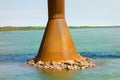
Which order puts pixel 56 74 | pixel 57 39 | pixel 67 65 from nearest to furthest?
1. pixel 56 74
2. pixel 67 65
3. pixel 57 39

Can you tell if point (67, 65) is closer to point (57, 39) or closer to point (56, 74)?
point (57, 39)

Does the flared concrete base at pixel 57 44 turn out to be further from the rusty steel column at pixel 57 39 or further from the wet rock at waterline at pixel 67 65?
the wet rock at waterline at pixel 67 65

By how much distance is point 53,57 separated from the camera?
96.5 feet

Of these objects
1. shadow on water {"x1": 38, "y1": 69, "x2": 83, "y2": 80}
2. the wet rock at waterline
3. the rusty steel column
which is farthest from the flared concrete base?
shadow on water {"x1": 38, "y1": 69, "x2": 83, "y2": 80}

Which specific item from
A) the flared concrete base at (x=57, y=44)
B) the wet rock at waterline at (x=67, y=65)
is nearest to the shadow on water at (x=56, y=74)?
the wet rock at waterline at (x=67, y=65)

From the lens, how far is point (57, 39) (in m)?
29.7

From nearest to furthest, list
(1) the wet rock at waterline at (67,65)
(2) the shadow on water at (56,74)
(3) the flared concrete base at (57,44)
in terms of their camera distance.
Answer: (2) the shadow on water at (56,74), (1) the wet rock at waterline at (67,65), (3) the flared concrete base at (57,44)

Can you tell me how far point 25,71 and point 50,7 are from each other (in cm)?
472

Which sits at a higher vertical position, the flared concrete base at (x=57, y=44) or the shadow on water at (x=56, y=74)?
the flared concrete base at (x=57, y=44)

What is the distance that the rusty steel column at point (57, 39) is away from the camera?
96.7ft

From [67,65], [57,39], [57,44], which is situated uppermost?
[57,39]

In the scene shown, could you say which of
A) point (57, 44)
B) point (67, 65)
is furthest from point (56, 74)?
point (57, 44)

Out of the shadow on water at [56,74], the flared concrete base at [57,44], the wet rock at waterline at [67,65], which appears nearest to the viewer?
the shadow on water at [56,74]

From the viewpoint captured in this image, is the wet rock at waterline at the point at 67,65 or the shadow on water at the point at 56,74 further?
the wet rock at waterline at the point at 67,65
